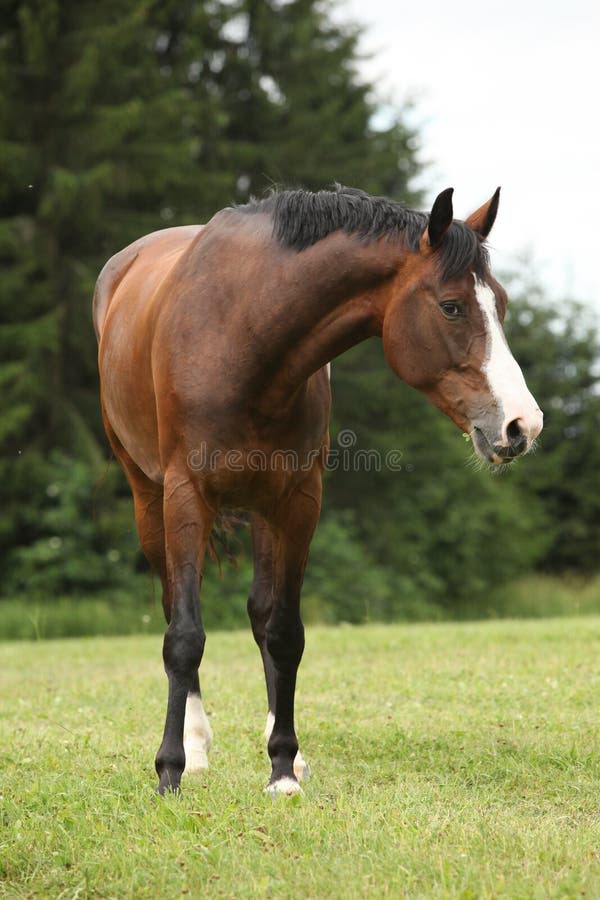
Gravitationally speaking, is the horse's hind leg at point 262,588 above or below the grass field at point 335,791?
above

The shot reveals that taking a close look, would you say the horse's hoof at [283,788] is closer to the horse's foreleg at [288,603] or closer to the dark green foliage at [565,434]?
the horse's foreleg at [288,603]

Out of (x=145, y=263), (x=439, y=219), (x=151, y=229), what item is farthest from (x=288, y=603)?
(x=151, y=229)

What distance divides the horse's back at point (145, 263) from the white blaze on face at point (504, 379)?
78.6 inches

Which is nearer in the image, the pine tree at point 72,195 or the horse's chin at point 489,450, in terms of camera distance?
the horse's chin at point 489,450

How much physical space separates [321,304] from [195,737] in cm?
209

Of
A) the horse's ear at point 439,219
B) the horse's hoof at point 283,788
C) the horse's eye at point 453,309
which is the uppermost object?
the horse's ear at point 439,219

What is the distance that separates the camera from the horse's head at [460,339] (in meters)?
3.72

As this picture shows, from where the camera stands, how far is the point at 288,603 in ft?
15.2

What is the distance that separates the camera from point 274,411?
432cm

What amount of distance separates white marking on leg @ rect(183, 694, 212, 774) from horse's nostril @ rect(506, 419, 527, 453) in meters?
1.96

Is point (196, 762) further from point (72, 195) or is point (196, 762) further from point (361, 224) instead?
point (72, 195)

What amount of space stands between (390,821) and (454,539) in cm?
2142

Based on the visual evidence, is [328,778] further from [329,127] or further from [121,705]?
[329,127]

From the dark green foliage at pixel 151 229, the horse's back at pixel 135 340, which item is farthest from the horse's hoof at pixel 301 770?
the dark green foliage at pixel 151 229
